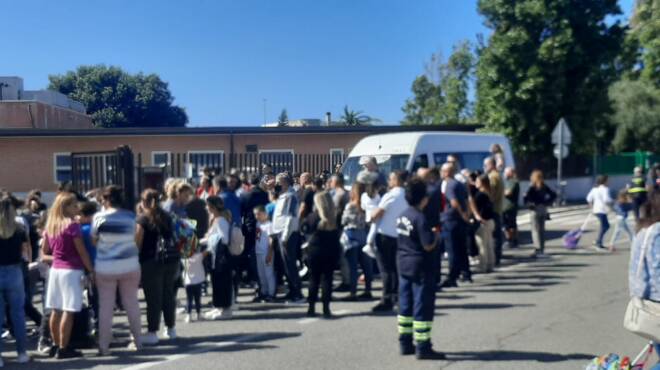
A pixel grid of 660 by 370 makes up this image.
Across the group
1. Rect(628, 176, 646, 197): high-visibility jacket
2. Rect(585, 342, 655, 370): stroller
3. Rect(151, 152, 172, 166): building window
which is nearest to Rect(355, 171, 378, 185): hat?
Rect(585, 342, 655, 370): stroller

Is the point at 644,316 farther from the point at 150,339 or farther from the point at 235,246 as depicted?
the point at 235,246

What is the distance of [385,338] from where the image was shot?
10.6 meters

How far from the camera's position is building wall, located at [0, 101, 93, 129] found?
13.3 m

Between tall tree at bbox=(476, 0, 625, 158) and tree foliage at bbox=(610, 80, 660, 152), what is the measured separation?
1111cm

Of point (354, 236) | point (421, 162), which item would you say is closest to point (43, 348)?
point (354, 236)

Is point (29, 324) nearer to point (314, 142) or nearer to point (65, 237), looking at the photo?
point (65, 237)

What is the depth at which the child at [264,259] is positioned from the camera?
1358cm

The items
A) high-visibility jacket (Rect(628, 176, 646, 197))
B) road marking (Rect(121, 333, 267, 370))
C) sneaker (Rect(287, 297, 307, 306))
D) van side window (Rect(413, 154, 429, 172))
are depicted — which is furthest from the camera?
high-visibility jacket (Rect(628, 176, 646, 197))

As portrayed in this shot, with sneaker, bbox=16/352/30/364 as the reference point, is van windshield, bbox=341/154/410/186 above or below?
above

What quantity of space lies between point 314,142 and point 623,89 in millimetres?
32470

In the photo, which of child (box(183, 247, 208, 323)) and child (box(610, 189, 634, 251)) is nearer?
child (box(183, 247, 208, 323))

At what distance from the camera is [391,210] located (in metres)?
12.2

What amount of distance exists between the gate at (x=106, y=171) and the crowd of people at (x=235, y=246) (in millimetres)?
1385

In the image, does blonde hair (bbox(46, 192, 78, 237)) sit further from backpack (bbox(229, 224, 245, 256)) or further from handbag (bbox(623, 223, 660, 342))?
handbag (bbox(623, 223, 660, 342))
